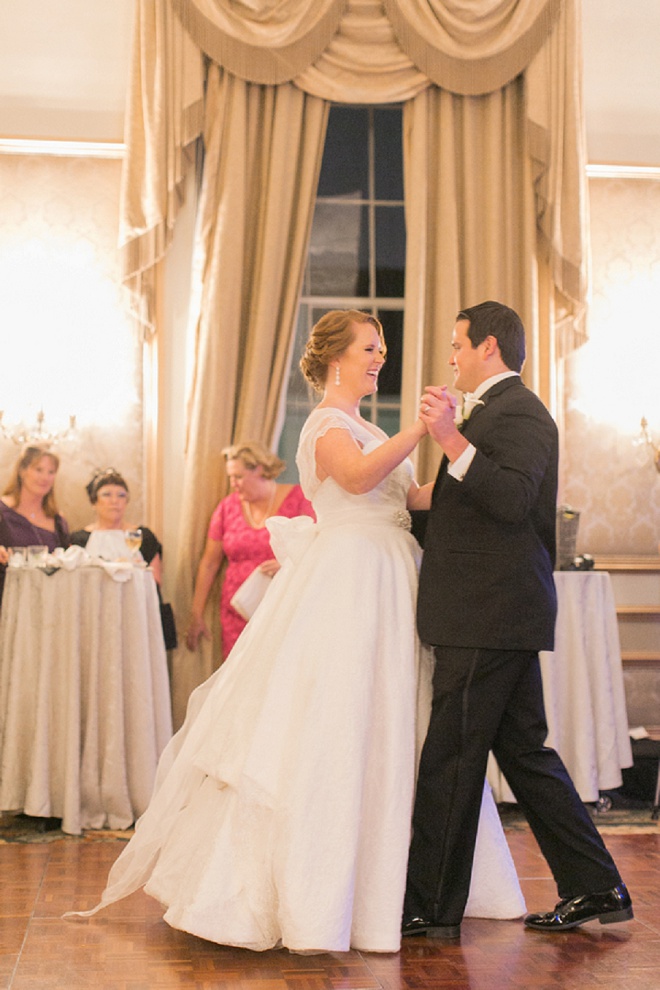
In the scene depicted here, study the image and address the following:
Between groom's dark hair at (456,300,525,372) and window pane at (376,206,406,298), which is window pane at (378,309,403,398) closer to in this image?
window pane at (376,206,406,298)

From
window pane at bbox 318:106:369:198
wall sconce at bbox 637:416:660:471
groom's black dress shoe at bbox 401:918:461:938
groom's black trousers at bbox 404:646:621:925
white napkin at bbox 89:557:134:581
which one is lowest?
groom's black dress shoe at bbox 401:918:461:938

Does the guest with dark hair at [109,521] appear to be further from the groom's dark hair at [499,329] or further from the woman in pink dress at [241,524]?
the groom's dark hair at [499,329]

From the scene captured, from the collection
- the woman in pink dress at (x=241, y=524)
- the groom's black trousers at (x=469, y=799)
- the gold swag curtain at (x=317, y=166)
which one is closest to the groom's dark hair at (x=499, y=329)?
the groom's black trousers at (x=469, y=799)

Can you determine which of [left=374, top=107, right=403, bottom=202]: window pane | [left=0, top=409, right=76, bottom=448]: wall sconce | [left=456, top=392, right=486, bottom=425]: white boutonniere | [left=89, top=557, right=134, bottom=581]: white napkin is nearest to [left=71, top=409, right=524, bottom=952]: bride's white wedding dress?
[left=456, top=392, right=486, bottom=425]: white boutonniere

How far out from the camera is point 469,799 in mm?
2973

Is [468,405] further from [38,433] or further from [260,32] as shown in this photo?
[260,32]

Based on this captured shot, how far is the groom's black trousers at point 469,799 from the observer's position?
2.97m

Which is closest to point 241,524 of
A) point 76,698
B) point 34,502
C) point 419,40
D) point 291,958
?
point 34,502

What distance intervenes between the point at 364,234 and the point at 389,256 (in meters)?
0.19

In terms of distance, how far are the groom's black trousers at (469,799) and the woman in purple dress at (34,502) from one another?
2.95 metres

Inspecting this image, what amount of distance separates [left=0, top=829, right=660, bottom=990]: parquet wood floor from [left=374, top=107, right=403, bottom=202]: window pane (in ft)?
14.6

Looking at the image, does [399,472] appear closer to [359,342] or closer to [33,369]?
[359,342]

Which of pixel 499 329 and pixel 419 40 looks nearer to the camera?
pixel 499 329

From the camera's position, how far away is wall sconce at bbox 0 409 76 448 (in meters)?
6.23
